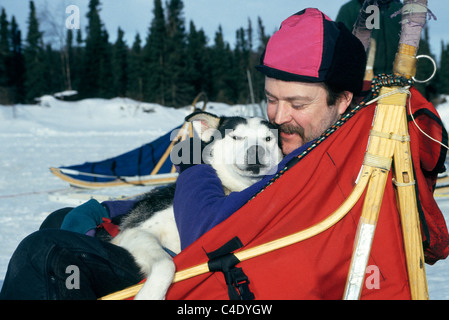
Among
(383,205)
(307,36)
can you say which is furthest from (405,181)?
(307,36)

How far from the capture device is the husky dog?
1.52m

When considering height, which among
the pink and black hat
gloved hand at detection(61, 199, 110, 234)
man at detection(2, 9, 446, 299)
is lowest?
gloved hand at detection(61, 199, 110, 234)

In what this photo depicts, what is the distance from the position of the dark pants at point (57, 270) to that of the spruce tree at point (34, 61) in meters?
23.5

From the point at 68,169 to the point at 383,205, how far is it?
4.44m

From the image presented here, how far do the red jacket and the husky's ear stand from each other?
1.11 meters

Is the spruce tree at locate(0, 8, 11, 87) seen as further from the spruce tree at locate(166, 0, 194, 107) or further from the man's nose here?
the man's nose

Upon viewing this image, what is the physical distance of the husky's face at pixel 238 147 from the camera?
1.91 m

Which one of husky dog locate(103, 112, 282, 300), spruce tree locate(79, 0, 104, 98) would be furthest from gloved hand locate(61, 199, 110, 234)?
spruce tree locate(79, 0, 104, 98)

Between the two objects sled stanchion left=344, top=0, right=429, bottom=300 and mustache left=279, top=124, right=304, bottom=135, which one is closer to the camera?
sled stanchion left=344, top=0, right=429, bottom=300

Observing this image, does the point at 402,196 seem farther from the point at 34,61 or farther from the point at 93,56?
the point at 93,56

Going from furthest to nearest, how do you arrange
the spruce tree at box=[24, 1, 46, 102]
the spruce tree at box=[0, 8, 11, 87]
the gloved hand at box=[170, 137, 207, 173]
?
1. the spruce tree at box=[24, 1, 46, 102]
2. the spruce tree at box=[0, 8, 11, 87]
3. the gloved hand at box=[170, 137, 207, 173]

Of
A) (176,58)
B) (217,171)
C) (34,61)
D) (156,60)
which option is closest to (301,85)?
(217,171)

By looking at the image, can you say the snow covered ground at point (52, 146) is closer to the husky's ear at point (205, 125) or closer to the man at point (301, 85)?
the man at point (301, 85)

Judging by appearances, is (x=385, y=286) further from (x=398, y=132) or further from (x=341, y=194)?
(x=398, y=132)
